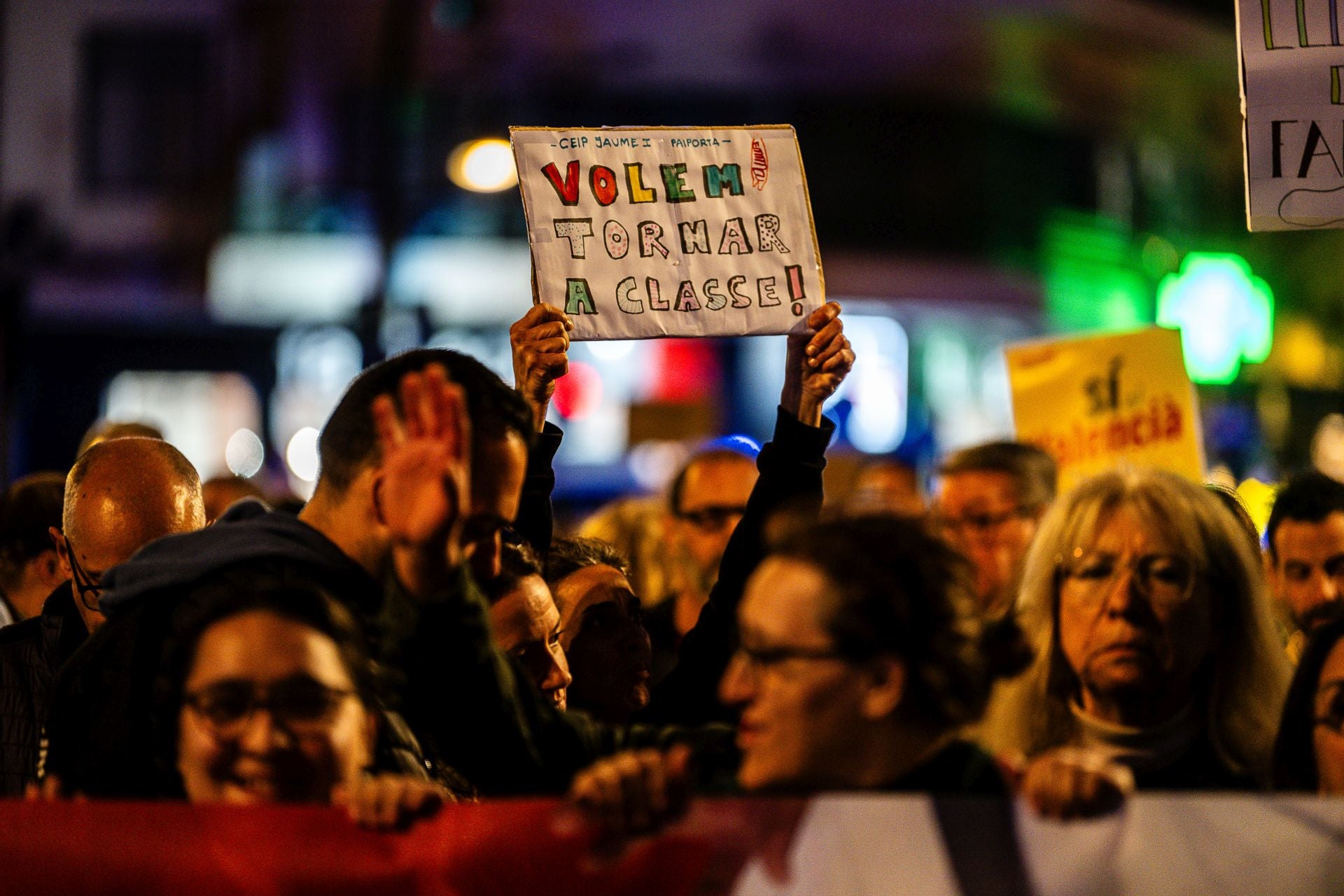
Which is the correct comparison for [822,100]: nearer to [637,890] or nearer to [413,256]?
[413,256]

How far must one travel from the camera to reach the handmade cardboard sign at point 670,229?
3.80 metres

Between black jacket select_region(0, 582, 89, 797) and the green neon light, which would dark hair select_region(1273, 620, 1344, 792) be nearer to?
black jacket select_region(0, 582, 89, 797)

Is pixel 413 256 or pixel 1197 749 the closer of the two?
pixel 1197 749

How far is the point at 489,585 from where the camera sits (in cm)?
337

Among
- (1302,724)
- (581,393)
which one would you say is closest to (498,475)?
(1302,724)

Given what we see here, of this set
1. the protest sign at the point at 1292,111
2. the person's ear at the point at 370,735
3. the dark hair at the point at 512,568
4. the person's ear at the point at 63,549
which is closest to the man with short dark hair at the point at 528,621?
the dark hair at the point at 512,568

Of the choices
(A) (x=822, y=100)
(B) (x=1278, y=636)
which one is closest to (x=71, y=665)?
(B) (x=1278, y=636)

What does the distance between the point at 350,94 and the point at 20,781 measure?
22920 millimetres

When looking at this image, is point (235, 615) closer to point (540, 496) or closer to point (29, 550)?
point (540, 496)

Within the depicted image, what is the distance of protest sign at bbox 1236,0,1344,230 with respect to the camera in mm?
3754

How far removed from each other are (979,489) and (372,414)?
351 cm

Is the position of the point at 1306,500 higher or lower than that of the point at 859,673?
higher

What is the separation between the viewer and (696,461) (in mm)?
6078

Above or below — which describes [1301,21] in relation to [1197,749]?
above
